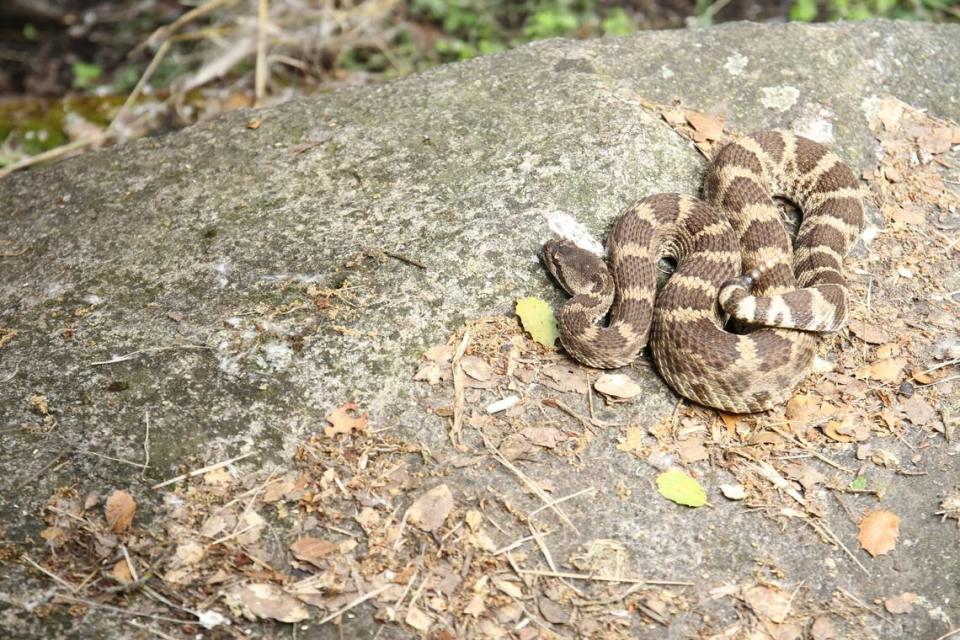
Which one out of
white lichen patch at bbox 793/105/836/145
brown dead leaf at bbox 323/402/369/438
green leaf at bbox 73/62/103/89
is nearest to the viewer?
brown dead leaf at bbox 323/402/369/438

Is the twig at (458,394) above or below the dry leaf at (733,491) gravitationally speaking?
above

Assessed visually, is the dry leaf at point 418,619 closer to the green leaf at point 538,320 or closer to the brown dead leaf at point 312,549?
the brown dead leaf at point 312,549

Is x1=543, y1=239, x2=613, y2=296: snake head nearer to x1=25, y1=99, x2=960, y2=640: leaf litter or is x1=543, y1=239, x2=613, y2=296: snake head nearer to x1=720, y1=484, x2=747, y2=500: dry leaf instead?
x1=25, y1=99, x2=960, y2=640: leaf litter

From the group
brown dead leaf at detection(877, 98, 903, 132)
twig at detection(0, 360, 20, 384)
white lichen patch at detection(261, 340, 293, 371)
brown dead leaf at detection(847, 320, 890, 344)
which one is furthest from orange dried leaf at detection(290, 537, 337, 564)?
brown dead leaf at detection(877, 98, 903, 132)

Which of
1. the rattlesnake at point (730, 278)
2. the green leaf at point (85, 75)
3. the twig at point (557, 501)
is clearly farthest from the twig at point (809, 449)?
the green leaf at point (85, 75)

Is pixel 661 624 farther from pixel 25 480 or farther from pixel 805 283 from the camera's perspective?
pixel 25 480

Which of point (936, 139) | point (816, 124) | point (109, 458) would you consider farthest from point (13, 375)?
point (936, 139)

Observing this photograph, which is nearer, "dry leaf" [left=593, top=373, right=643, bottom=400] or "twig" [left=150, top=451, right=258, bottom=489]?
"twig" [left=150, top=451, right=258, bottom=489]
